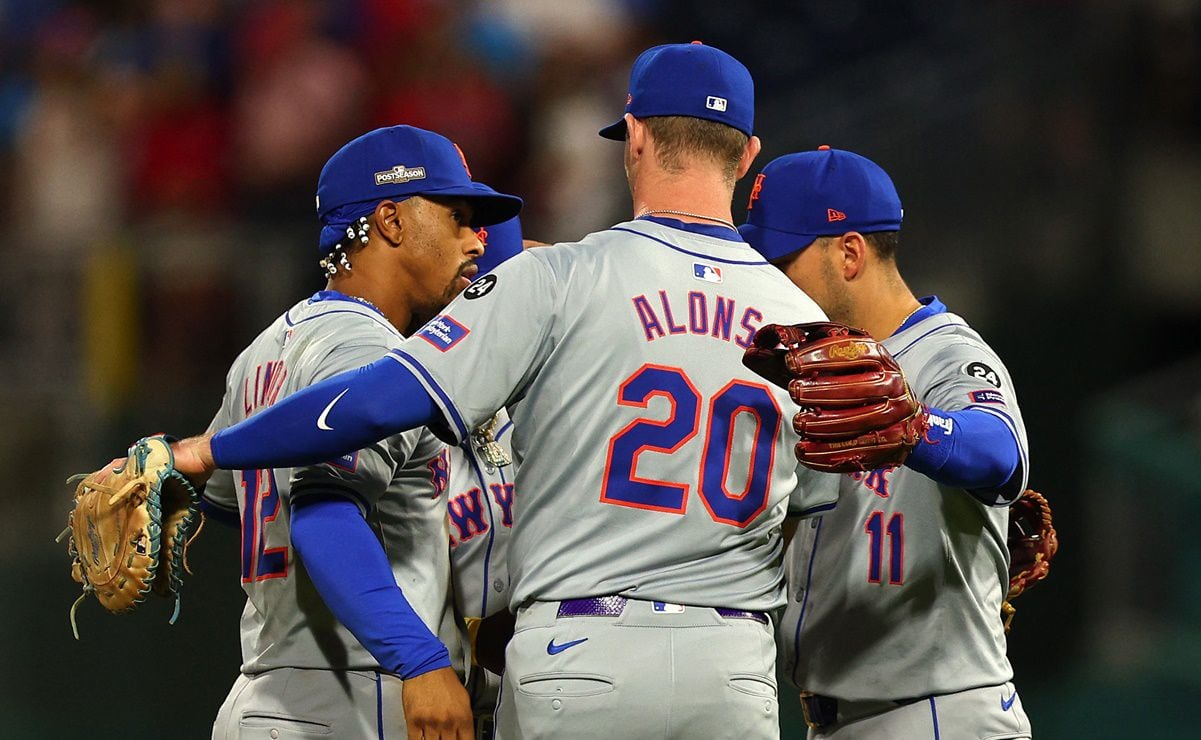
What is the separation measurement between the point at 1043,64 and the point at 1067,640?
254 centimetres

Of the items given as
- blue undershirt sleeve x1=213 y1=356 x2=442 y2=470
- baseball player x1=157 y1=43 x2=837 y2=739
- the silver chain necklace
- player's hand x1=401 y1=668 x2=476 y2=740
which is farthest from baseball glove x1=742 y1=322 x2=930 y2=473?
player's hand x1=401 y1=668 x2=476 y2=740

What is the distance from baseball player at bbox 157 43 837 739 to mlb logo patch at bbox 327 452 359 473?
0.20 meters

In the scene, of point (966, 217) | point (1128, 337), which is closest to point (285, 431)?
point (966, 217)

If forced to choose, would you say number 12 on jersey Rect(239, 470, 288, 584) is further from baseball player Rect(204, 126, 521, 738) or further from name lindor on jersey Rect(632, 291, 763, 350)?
name lindor on jersey Rect(632, 291, 763, 350)

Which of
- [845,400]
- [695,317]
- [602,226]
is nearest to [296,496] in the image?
[695,317]

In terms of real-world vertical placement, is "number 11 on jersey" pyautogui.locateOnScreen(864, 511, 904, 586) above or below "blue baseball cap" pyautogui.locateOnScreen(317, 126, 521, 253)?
below

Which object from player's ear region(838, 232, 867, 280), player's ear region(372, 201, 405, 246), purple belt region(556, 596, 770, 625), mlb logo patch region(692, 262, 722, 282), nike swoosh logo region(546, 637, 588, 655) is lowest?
nike swoosh logo region(546, 637, 588, 655)

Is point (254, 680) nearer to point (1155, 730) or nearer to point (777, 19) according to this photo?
point (1155, 730)

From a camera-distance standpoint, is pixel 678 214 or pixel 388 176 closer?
pixel 678 214

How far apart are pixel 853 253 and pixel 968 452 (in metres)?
0.94

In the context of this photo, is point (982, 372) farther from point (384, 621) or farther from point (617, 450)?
point (384, 621)

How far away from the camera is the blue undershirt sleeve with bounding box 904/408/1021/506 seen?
263 centimetres

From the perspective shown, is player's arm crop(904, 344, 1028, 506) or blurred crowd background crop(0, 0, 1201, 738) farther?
blurred crowd background crop(0, 0, 1201, 738)

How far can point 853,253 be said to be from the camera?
11.5 feet
